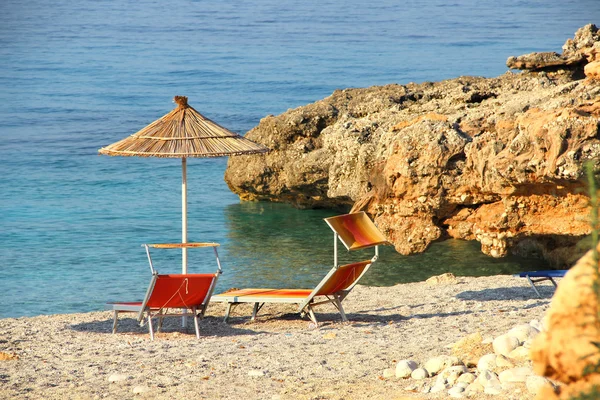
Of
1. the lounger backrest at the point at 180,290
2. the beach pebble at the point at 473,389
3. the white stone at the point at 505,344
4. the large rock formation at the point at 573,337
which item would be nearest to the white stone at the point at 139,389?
the lounger backrest at the point at 180,290

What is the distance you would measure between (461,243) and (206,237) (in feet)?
16.9

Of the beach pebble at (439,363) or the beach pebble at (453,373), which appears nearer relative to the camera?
the beach pebble at (453,373)

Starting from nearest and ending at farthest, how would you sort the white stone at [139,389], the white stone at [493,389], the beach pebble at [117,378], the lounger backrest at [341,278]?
the white stone at [493,389], the white stone at [139,389], the beach pebble at [117,378], the lounger backrest at [341,278]

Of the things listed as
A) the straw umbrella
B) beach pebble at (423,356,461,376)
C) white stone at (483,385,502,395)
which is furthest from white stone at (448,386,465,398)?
the straw umbrella

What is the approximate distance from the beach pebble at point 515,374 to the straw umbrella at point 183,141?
4.00m

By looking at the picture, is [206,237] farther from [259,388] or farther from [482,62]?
[482,62]

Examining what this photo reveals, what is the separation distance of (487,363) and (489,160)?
16.3 ft

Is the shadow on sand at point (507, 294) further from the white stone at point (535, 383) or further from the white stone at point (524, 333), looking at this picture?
the white stone at point (535, 383)

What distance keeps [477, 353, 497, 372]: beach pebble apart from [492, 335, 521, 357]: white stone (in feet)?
0.41

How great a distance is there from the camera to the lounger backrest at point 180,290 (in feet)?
25.8

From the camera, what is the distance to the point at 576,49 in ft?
46.7

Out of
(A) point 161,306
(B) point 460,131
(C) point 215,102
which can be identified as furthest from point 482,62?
(A) point 161,306

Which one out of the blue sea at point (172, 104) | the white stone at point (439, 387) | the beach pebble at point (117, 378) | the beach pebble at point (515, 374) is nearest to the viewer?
the beach pebble at point (515, 374)

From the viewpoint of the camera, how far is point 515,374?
534 centimetres
